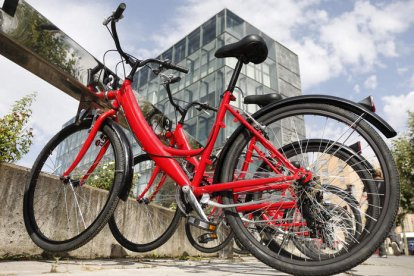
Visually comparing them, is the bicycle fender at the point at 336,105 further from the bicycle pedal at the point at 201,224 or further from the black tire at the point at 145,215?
the black tire at the point at 145,215

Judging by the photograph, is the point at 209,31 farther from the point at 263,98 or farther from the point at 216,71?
the point at 263,98

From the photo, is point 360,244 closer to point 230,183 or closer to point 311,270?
point 311,270

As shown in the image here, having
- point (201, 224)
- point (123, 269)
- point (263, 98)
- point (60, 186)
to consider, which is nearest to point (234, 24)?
point (263, 98)

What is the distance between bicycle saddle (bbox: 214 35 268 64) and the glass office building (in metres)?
16.2

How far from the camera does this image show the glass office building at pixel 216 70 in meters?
19.8

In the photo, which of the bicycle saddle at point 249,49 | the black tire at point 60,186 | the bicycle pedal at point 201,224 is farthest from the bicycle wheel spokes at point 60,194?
the bicycle saddle at point 249,49

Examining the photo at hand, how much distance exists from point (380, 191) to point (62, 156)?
2832 millimetres

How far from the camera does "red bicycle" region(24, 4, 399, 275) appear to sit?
6.53 ft

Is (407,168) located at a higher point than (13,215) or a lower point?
higher

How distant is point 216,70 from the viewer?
66.1 feet

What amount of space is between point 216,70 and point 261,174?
714 inches

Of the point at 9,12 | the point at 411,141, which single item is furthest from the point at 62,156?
the point at 411,141

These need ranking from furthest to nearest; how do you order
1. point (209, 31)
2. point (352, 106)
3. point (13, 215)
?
1. point (209, 31)
2. point (13, 215)
3. point (352, 106)

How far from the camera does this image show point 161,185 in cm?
412
